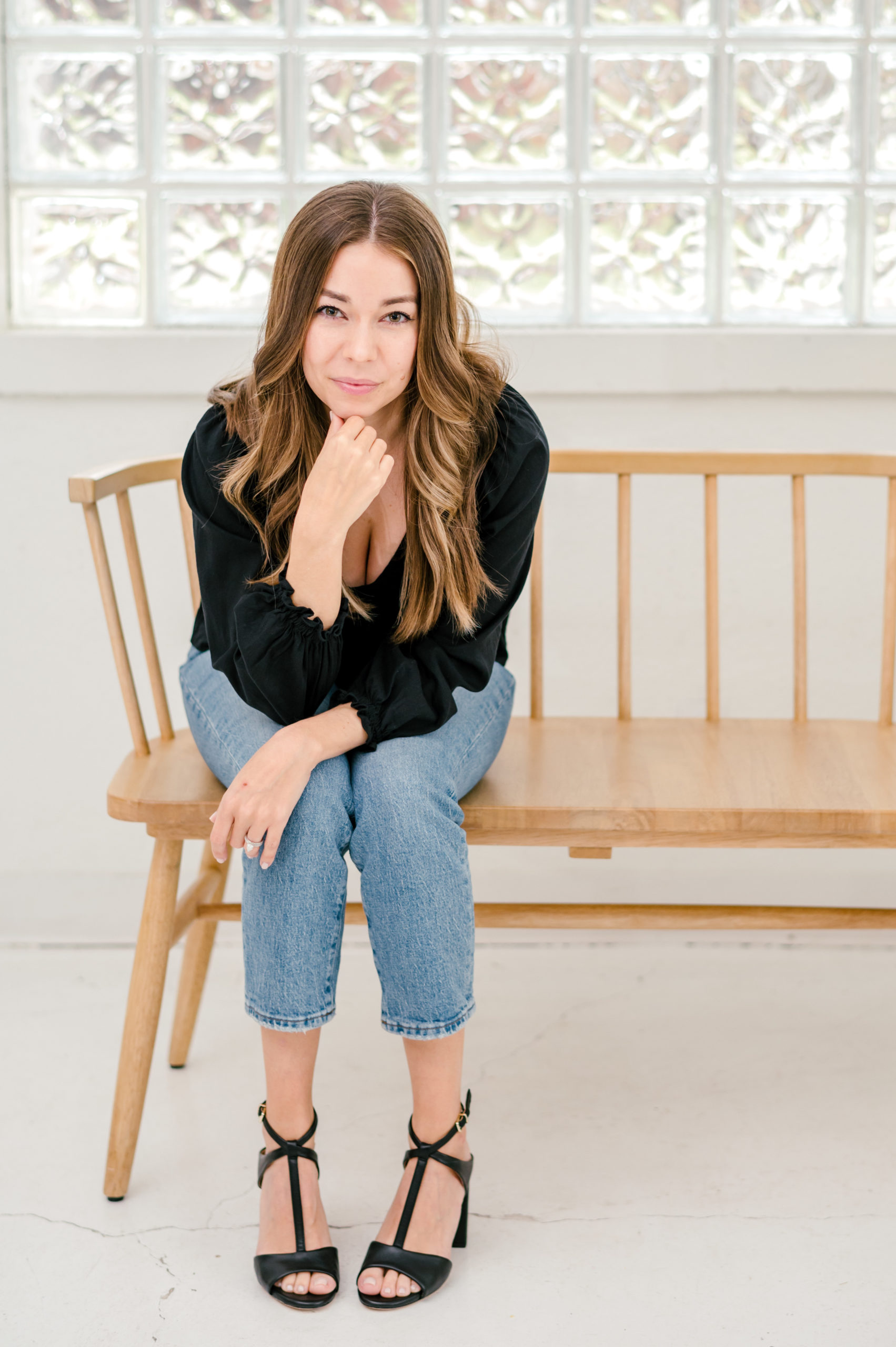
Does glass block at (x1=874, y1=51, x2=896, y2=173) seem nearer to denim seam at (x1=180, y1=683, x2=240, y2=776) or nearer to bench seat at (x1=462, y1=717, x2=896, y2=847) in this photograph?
bench seat at (x1=462, y1=717, x2=896, y2=847)

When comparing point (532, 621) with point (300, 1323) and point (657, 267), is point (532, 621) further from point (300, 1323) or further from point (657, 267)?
point (300, 1323)

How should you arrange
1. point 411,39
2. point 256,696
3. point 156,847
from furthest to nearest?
point 411,39 → point 156,847 → point 256,696

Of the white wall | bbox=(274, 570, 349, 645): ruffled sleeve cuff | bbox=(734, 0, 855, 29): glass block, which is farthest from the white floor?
bbox=(734, 0, 855, 29): glass block

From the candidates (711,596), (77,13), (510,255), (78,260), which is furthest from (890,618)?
(77,13)

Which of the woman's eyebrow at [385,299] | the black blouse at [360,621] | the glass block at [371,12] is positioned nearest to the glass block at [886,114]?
the glass block at [371,12]

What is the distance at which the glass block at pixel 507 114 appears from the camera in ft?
6.26

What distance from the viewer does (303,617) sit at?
120 centimetres

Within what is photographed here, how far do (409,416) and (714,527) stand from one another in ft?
1.69

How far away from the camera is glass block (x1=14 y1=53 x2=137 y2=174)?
1915mm

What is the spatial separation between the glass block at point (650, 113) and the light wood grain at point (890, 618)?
68 cm

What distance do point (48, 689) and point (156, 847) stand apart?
75 centimetres

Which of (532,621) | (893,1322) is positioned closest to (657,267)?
(532,621)

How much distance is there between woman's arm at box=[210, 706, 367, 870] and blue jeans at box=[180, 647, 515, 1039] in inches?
0.8

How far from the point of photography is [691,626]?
1.97 meters
